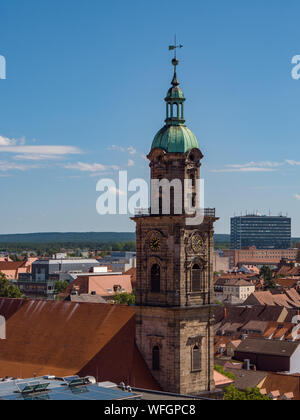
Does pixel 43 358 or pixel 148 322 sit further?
pixel 43 358

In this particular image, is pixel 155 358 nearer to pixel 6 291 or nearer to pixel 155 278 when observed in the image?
pixel 155 278

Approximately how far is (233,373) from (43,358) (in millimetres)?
37162

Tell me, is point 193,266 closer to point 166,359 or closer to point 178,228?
point 178,228

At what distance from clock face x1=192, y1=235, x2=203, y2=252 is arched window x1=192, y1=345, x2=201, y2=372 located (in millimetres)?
7778

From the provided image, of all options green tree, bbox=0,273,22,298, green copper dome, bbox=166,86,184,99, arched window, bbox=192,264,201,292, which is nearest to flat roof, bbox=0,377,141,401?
arched window, bbox=192,264,201,292

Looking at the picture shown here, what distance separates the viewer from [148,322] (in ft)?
205

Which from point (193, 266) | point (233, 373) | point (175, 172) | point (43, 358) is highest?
point (175, 172)

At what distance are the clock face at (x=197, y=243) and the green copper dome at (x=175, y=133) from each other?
6.93 metres

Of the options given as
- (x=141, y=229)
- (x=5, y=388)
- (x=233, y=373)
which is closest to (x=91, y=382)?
(x=5, y=388)

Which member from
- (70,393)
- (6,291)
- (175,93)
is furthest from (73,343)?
(6,291)

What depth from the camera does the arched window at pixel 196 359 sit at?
62.0 m

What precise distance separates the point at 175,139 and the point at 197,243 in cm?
849

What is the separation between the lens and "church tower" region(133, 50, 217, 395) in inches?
2397
